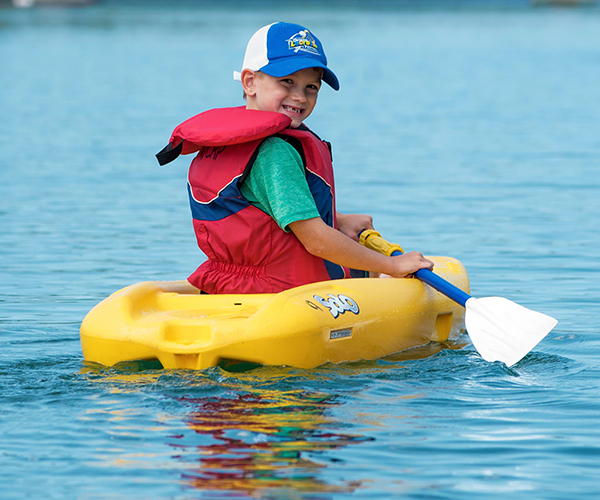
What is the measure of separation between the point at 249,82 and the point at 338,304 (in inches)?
37.7

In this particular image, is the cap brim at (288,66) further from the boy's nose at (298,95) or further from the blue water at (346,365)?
the blue water at (346,365)

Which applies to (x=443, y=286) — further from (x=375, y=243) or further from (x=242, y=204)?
(x=242, y=204)

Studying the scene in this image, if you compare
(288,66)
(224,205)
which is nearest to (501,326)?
(224,205)

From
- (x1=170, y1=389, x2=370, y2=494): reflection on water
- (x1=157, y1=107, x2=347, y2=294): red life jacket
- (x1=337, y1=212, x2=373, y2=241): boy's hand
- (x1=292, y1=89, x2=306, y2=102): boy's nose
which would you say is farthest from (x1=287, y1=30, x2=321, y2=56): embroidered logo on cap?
(x1=170, y1=389, x2=370, y2=494): reflection on water

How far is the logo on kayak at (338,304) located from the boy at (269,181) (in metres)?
0.15

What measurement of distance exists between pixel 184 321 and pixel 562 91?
680 inches

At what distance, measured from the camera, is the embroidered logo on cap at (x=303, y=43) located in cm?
403

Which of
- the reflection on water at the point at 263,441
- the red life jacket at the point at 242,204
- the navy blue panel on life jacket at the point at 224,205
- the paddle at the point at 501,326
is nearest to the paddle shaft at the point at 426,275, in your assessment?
the paddle at the point at 501,326

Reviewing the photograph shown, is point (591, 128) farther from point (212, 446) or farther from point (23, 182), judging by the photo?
point (212, 446)

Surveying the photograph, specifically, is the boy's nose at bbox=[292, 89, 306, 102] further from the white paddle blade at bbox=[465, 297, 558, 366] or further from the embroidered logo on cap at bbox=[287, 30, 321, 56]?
the white paddle blade at bbox=[465, 297, 558, 366]

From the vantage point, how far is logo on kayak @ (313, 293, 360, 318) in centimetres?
394

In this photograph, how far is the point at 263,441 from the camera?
10.5 ft

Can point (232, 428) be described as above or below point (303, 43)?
below

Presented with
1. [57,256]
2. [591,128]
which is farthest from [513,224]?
[591,128]
